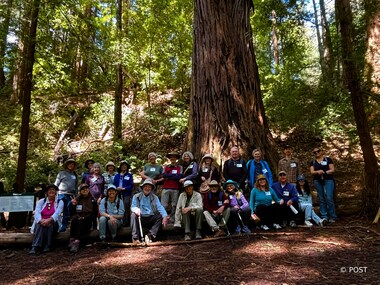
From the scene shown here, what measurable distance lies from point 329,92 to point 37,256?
649cm

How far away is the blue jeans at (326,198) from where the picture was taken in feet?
21.8

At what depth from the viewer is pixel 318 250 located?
192 inches

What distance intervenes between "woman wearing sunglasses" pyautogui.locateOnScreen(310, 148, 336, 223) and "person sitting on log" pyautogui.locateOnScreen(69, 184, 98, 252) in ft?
14.4

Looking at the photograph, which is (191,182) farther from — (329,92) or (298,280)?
(329,92)

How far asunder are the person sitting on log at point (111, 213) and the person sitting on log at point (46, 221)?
2.58 ft

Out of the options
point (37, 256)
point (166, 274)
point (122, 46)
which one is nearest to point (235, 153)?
point (166, 274)

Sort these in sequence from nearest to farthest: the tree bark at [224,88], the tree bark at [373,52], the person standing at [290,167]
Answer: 1. the person standing at [290,167]
2. the tree bark at [224,88]
3. the tree bark at [373,52]

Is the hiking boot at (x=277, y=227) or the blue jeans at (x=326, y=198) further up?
the blue jeans at (x=326, y=198)

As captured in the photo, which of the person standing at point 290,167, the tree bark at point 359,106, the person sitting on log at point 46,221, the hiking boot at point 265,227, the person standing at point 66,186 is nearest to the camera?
the person sitting on log at point 46,221

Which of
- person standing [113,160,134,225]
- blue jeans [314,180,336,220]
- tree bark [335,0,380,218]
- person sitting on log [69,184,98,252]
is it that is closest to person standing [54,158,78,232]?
person sitting on log [69,184,98,252]

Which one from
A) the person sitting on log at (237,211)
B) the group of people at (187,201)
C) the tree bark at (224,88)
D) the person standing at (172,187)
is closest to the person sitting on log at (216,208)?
the group of people at (187,201)

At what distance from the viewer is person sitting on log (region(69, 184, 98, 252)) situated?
19.4ft

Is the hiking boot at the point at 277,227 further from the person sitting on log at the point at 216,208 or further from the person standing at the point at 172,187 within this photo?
the person standing at the point at 172,187

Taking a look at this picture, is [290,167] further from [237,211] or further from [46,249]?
[46,249]
